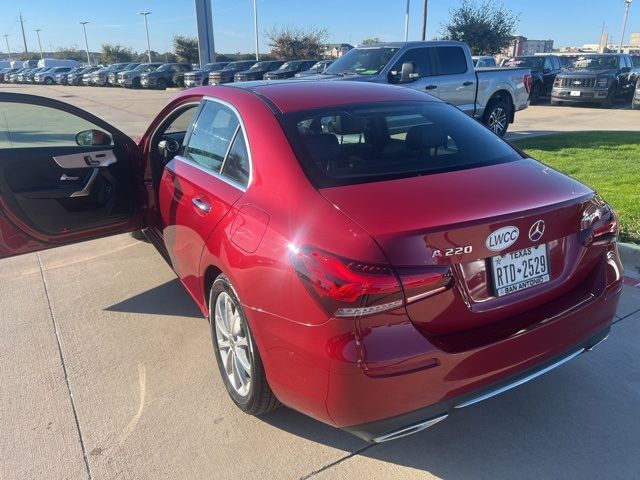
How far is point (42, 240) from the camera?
12.2 feet

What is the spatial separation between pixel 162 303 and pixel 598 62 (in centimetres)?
1912

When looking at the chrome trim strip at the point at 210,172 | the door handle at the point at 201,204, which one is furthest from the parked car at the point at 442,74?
the door handle at the point at 201,204

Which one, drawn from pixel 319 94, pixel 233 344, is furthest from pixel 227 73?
pixel 233 344

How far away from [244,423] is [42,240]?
2065 mm

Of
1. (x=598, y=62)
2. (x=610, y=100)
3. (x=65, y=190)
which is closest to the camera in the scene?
(x=65, y=190)

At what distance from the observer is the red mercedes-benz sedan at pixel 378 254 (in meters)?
1.99

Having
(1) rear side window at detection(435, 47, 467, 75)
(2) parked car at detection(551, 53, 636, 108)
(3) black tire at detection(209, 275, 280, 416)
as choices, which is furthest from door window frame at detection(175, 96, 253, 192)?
(2) parked car at detection(551, 53, 636, 108)

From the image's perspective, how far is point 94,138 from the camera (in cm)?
404

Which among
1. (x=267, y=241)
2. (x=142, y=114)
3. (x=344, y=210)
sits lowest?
(x=142, y=114)

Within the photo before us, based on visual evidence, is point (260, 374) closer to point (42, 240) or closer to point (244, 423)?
point (244, 423)

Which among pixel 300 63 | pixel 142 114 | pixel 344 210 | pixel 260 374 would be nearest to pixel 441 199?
pixel 344 210

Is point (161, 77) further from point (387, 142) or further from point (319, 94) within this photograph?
point (387, 142)

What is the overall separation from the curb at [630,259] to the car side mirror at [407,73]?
17.2 feet

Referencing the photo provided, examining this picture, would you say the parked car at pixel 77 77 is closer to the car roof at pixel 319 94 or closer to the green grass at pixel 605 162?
the green grass at pixel 605 162
